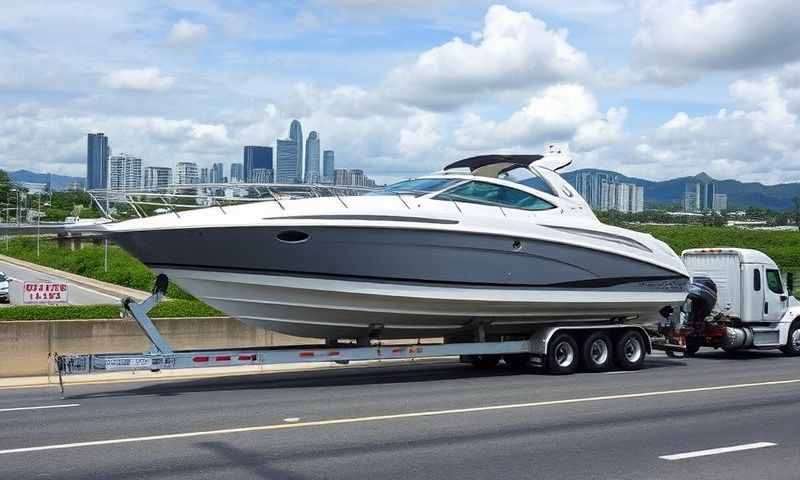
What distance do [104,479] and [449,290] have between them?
7860mm

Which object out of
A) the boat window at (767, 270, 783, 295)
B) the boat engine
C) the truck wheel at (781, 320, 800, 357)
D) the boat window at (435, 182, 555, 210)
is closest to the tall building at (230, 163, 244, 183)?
the boat window at (435, 182, 555, 210)

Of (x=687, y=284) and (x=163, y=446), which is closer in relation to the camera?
(x=163, y=446)

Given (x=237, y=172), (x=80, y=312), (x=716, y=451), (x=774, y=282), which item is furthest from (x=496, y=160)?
(x=716, y=451)

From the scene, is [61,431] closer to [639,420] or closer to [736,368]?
[639,420]

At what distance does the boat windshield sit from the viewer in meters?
15.4

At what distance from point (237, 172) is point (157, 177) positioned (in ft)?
4.27

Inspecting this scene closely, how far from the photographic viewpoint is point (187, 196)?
13.9 meters

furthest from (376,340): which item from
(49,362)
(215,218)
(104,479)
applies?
(104,479)

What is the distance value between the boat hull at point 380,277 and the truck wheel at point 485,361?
1010mm

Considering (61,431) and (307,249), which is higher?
(307,249)

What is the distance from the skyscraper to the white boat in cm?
80

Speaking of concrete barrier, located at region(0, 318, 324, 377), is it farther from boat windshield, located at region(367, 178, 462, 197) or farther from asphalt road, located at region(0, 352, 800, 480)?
boat windshield, located at region(367, 178, 462, 197)

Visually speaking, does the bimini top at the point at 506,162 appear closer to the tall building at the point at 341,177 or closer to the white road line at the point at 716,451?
the tall building at the point at 341,177

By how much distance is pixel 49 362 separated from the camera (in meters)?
16.1
